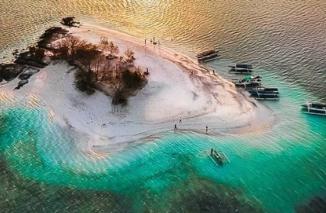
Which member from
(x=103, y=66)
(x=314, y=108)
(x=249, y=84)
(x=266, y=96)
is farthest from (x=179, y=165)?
(x=103, y=66)

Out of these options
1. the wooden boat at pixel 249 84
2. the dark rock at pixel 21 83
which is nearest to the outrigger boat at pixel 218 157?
the wooden boat at pixel 249 84

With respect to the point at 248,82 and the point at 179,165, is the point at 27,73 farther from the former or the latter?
the point at 248,82

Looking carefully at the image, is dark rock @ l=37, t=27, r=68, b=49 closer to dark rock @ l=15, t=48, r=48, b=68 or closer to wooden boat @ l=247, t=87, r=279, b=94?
dark rock @ l=15, t=48, r=48, b=68

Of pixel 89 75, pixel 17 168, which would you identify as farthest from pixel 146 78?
pixel 17 168

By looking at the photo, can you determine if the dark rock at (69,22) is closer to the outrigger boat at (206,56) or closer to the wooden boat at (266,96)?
the outrigger boat at (206,56)

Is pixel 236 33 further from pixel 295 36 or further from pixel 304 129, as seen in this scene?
pixel 304 129

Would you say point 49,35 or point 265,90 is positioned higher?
point 49,35
